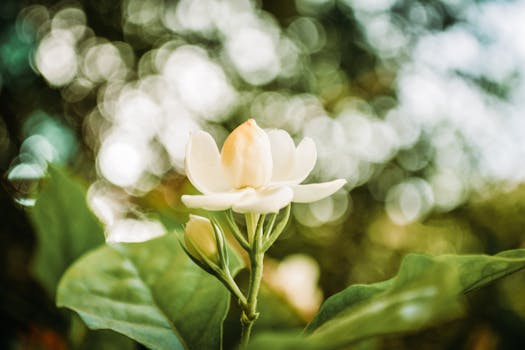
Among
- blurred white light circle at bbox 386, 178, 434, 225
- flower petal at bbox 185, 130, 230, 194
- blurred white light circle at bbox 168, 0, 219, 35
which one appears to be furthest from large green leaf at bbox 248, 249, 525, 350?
blurred white light circle at bbox 168, 0, 219, 35

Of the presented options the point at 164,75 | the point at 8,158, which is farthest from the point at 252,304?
the point at 164,75

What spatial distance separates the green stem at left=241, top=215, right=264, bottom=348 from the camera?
38 cm

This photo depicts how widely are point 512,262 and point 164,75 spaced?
423 cm

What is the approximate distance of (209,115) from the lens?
445cm

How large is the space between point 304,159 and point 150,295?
0.62ft

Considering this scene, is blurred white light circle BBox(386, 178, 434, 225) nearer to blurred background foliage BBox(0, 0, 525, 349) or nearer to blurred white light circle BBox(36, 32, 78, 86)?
blurred background foliage BBox(0, 0, 525, 349)

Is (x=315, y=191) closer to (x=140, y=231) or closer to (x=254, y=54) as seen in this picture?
(x=140, y=231)

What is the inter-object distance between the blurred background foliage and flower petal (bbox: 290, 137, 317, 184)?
51.5 inches

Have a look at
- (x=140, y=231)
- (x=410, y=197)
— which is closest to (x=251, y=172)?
(x=140, y=231)

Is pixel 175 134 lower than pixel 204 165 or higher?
lower

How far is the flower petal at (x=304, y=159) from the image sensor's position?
0.49 meters

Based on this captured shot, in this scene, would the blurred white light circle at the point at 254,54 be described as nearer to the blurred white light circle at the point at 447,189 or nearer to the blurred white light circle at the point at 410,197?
the blurred white light circle at the point at 410,197

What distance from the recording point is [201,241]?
16.7 inches

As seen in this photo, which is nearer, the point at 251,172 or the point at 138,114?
the point at 251,172
